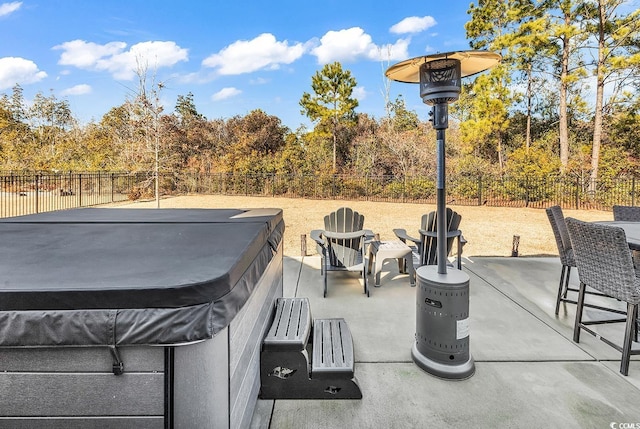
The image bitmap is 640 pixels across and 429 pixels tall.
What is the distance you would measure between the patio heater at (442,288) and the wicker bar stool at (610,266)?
1012 millimetres

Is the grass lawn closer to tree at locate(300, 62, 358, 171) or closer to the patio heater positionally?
the patio heater

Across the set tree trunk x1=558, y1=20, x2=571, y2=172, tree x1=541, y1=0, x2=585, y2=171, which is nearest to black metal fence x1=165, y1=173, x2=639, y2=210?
tree trunk x1=558, y1=20, x2=571, y2=172

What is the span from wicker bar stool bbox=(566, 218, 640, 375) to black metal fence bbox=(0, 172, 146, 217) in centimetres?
1366

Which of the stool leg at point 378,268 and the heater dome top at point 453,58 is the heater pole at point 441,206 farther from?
the stool leg at point 378,268

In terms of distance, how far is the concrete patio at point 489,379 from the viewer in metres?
1.82

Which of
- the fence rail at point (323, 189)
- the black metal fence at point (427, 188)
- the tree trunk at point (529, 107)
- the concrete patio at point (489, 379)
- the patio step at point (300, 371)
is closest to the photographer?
the concrete patio at point (489, 379)

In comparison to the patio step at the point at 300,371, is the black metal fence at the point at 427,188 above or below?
Answer: above

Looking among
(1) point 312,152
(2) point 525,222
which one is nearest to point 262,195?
(1) point 312,152

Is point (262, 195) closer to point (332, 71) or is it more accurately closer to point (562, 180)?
point (332, 71)

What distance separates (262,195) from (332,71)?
7500mm

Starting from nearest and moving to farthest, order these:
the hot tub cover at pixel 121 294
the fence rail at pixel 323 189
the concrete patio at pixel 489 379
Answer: the hot tub cover at pixel 121 294, the concrete patio at pixel 489 379, the fence rail at pixel 323 189

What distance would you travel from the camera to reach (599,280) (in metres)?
2.39

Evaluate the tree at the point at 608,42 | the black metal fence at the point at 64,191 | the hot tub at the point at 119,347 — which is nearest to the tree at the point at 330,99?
the black metal fence at the point at 64,191

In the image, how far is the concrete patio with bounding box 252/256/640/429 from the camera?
1.82m
